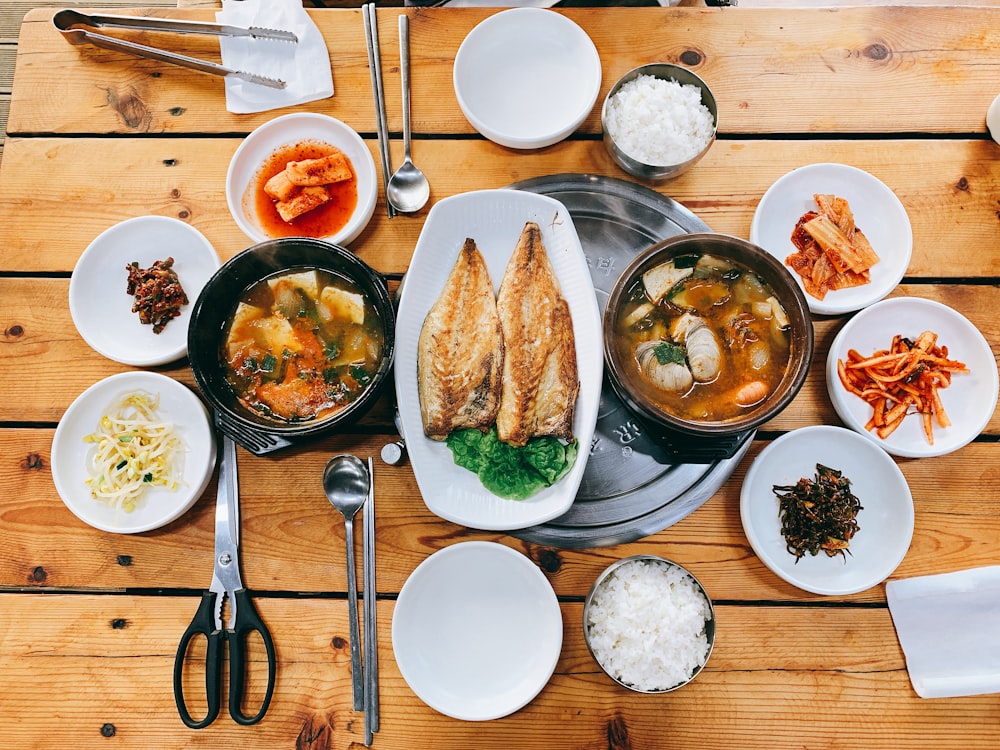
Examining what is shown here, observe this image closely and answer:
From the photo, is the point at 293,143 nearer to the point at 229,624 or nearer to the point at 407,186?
the point at 407,186

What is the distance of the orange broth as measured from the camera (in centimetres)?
203

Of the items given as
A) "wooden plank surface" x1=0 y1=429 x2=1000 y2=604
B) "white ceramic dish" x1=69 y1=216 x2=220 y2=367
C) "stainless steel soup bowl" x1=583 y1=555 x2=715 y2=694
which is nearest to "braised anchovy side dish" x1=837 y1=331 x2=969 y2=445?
"wooden plank surface" x1=0 y1=429 x2=1000 y2=604

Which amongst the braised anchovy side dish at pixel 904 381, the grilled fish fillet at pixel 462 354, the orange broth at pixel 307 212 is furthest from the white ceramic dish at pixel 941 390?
the orange broth at pixel 307 212

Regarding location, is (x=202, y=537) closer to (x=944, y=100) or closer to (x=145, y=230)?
(x=145, y=230)

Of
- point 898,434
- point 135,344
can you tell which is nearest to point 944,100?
point 898,434

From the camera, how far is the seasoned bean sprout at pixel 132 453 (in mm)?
1887

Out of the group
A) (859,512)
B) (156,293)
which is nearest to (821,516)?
(859,512)

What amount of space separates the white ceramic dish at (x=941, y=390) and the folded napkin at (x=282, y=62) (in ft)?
6.28

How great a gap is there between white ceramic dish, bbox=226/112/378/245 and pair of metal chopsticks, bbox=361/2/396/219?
3.0 inches

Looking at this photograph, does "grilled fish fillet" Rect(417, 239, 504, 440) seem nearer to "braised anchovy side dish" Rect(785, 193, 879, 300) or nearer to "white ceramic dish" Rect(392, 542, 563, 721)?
"white ceramic dish" Rect(392, 542, 563, 721)

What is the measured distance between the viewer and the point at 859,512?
1.90 meters

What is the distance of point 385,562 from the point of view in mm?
1956

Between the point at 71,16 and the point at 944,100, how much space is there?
119 inches

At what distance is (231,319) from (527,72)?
1268 millimetres
